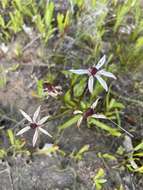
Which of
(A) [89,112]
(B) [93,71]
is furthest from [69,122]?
(B) [93,71]

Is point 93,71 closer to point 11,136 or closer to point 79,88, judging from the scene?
point 79,88

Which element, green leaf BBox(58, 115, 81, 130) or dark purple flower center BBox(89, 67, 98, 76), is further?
green leaf BBox(58, 115, 81, 130)

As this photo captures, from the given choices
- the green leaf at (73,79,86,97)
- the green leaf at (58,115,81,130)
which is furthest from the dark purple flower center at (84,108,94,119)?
the green leaf at (73,79,86,97)

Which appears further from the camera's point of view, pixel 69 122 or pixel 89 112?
pixel 69 122

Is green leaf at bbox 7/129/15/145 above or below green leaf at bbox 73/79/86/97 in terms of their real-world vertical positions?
below

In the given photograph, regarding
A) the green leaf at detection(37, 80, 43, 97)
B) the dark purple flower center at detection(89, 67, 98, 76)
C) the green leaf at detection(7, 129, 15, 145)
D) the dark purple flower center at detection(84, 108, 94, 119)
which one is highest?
the dark purple flower center at detection(89, 67, 98, 76)

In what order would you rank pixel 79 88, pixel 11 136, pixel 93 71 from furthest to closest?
pixel 79 88 < pixel 11 136 < pixel 93 71

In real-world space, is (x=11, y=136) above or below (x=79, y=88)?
below

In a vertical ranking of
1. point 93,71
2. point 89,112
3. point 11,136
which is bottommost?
point 11,136

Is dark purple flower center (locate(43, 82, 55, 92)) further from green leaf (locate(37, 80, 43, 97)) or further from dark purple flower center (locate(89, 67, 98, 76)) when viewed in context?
dark purple flower center (locate(89, 67, 98, 76))

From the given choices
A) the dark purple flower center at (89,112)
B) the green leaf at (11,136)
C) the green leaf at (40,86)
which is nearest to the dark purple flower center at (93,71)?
→ the dark purple flower center at (89,112)

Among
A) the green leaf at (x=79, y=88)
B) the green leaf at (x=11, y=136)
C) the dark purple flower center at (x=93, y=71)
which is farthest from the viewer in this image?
the green leaf at (x=79, y=88)

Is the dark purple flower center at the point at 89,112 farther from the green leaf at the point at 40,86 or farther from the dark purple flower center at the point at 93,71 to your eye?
the green leaf at the point at 40,86
